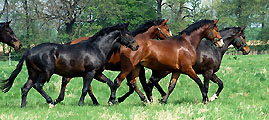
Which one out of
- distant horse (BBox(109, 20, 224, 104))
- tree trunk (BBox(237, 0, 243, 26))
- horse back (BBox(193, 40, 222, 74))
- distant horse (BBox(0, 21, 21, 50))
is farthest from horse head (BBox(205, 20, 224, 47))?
tree trunk (BBox(237, 0, 243, 26))

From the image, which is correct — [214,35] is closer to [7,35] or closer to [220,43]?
[220,43]

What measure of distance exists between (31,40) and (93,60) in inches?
1222

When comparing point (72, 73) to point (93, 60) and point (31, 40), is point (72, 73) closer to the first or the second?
point (93, 60)

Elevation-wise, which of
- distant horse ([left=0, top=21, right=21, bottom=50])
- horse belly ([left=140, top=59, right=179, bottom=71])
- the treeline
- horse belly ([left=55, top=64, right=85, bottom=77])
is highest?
Answer: distant horse ([left=0, top=21, right=21, bottom=50])

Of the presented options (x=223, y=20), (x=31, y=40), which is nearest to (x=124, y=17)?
(x=31, y=40)

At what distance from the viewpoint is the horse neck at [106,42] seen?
830cm

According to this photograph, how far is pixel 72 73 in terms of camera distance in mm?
7883

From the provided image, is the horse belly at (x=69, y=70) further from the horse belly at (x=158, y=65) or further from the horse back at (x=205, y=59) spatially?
the horse back at (x=205, y=59)

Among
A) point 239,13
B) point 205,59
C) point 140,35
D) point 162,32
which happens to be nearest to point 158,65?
point 140,35

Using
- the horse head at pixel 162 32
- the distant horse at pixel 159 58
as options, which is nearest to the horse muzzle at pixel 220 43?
the distant horse at pixel 159 58

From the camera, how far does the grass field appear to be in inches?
250

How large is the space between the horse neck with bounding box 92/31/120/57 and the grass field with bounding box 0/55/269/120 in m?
1.37

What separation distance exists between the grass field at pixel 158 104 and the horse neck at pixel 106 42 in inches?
53.8

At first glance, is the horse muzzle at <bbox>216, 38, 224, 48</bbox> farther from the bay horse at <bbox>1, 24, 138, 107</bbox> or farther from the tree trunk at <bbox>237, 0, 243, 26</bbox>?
the tree trunk at <bbox>237, 0, 243, 26</bbox>
